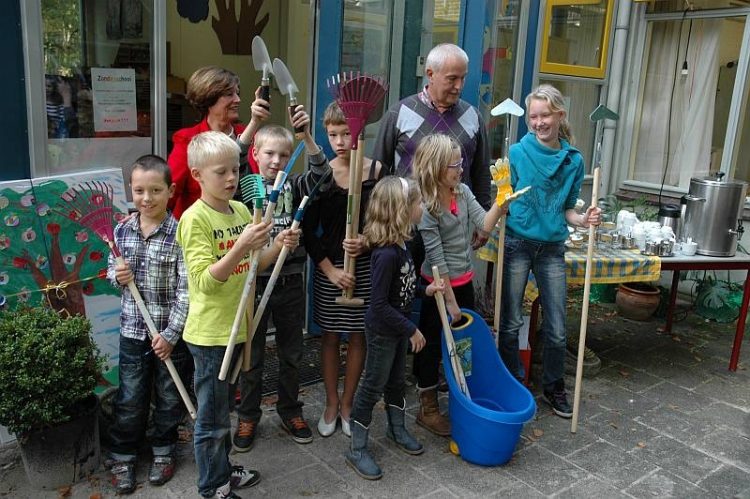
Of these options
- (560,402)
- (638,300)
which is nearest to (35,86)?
(560,402)

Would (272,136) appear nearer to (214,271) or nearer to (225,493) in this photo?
(214,271)

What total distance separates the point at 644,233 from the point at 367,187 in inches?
95.2

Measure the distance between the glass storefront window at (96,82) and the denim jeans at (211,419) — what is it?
1.55 meters

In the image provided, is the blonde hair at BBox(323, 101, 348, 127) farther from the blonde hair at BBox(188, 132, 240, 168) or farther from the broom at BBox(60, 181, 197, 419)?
the broom at BBox(60, 181, 197, 419)

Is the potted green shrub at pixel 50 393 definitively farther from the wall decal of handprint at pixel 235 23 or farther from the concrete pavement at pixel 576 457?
the wall decal of handprint at pixel 235 23

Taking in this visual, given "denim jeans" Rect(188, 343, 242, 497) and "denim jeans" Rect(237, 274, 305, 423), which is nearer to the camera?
"denim jeans" Rect(188, 343, 242, 497)

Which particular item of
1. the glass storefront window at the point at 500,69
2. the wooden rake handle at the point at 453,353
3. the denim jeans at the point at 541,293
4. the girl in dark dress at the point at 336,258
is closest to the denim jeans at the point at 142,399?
the girl in dark dress at the point at 336,258

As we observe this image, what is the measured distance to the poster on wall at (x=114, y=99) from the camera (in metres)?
3.90

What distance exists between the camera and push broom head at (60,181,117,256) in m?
3.61

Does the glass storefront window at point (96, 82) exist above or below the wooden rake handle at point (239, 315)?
above

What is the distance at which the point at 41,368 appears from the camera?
2.98 meters

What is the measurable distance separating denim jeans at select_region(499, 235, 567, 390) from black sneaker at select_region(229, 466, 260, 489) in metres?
1.79

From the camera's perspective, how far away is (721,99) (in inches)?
278

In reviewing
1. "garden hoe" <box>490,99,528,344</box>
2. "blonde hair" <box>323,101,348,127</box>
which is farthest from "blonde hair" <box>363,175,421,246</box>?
"garden hoe" <box>490,99,528,344</box>
